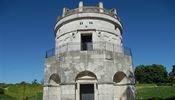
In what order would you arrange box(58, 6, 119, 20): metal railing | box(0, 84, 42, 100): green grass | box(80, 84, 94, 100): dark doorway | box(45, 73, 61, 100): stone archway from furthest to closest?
box(0, 84, 42, 100): green grass, box(58, 6, 119, 20): metal railing, box(45, 73, 61, 100): stone archway, box(80, 84, 94, 100): dark doorway

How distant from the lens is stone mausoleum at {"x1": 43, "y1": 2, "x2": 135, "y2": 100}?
15227 mm

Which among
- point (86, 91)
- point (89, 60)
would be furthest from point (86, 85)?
point (89, 60)

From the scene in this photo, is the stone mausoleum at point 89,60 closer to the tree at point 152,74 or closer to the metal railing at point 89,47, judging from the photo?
the metal railing at point 89,47

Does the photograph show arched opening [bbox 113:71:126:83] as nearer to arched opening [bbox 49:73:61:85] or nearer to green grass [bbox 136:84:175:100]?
arched opening [bbox 49:73:61:85]

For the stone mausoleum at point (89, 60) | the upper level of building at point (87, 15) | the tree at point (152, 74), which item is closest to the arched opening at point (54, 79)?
the stone mausoleum at point (89, 60)

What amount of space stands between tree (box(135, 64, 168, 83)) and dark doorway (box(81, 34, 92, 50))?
165ft

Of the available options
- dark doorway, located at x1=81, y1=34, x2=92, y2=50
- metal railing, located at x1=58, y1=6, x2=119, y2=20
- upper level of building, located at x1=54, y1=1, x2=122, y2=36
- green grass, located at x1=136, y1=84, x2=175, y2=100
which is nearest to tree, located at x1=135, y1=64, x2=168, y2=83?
green grass, located at x1=136, y1=84, x2=175, y2=100

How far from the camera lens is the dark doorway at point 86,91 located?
15.9m

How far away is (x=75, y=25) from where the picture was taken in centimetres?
1747

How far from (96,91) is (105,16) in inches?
260

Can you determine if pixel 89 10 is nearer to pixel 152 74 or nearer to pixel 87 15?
pixel 87 15

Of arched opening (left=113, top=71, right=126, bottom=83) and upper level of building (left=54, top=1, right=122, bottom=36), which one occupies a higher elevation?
upper level of building (left=54, top=1, right=122, bottom=36)

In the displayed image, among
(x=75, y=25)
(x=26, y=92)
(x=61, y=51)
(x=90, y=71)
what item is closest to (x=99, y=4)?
(x=75, y=25)

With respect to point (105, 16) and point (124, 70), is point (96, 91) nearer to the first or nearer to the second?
point (124, 70)
